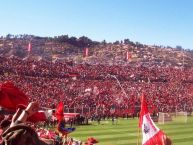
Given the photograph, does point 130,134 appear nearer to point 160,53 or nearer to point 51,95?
point 51,95

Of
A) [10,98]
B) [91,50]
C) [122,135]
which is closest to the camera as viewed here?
[10,98]

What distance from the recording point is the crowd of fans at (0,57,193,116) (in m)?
51.9

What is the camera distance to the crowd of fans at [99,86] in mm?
51875

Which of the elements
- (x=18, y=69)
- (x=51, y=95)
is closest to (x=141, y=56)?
(x=18, y=69)

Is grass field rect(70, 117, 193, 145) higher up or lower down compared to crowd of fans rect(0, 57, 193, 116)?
lower down

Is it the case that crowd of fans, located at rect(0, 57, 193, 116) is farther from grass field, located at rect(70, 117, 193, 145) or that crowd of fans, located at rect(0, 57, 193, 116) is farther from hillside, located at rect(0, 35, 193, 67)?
hillside, located at rect(0, 35, 193, 67)

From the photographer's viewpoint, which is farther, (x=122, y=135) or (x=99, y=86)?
(x=99, y=86)

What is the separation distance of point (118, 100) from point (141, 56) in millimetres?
76796

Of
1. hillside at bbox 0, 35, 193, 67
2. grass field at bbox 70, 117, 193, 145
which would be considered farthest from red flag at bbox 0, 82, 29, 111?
hillside at bbox 0, 35, 193, 67

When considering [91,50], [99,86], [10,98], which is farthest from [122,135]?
[91,50]

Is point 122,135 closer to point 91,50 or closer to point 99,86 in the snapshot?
point 99,86

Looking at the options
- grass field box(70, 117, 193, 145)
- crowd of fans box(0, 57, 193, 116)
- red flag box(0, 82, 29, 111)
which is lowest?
grass field box(70, 117, 193, 145)

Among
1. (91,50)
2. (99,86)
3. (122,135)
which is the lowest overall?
(122,135)

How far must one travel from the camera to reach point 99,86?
205 ft
